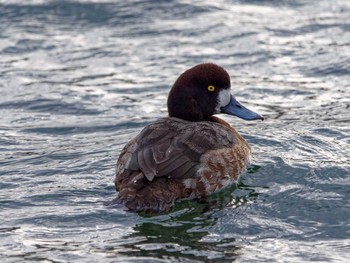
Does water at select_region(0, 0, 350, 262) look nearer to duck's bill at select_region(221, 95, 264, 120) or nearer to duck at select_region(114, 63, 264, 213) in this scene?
duck at select_region(114, 63, 264, 213)

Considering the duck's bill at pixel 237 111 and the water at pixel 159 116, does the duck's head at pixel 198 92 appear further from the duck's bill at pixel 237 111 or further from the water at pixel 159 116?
the water at pixel 159 116

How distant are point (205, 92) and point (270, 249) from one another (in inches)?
93.6

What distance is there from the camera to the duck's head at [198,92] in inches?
354

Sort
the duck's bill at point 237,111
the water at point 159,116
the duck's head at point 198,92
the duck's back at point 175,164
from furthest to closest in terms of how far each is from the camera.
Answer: the duck's bill at point 237,111 → the duck's head at point 198,92 → the duck's back at point 175,164 → the water at point 159,116

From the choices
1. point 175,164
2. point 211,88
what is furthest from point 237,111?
point 175,164

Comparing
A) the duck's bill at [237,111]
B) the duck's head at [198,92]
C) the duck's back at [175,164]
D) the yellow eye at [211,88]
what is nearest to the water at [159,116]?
the duck's back at [175,164]

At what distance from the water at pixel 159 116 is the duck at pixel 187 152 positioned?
0.15 metres

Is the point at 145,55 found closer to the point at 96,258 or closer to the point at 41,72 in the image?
the point at 41,72

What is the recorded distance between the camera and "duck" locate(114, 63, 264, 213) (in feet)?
25.6

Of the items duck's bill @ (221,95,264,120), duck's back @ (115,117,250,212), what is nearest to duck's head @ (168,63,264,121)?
duck's bill @ (221,95,264,120)

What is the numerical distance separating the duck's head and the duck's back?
28 cm

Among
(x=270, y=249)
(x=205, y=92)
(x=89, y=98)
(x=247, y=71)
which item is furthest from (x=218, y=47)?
(x=270, y=249)

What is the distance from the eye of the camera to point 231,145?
28.6ft

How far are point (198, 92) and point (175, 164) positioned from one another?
1250 mm
